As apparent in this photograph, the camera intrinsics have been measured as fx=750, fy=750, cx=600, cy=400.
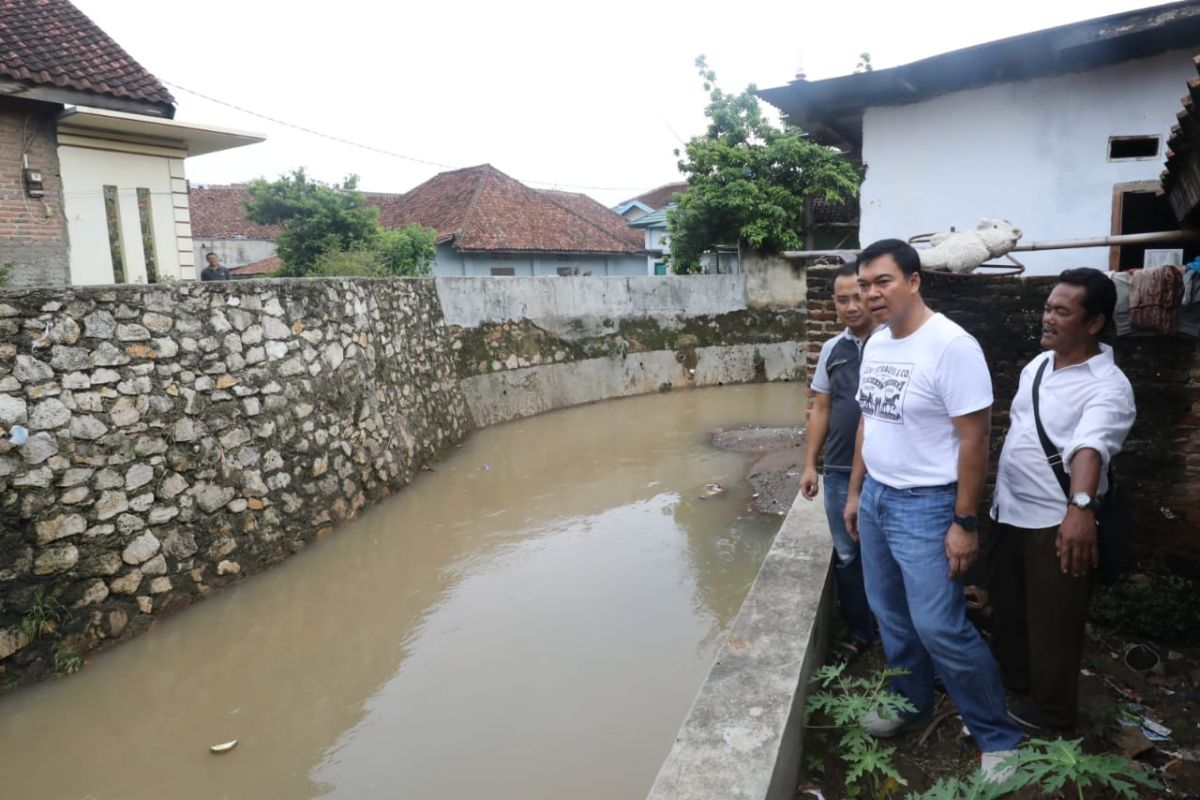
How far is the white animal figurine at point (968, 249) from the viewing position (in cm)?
383

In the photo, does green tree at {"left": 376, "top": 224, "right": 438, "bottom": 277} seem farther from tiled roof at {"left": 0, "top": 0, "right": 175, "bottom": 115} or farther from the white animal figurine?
the white animal figurine

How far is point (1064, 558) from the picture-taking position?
7.78 ft

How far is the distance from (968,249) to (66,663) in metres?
5.56

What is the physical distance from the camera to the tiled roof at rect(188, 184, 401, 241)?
975 inches

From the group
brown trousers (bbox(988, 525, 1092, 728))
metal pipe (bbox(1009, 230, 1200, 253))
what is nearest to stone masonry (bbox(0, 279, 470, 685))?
brown trousers (bbox(988, 525, 1092, 728))

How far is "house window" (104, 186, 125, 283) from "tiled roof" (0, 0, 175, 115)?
1366 mm

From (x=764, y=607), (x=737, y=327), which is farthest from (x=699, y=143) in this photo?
(x=764, y=607)

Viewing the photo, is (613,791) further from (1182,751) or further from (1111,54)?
(1111,54)

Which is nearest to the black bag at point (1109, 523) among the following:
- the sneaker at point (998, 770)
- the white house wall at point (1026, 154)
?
the sneaker at point (998, 770)

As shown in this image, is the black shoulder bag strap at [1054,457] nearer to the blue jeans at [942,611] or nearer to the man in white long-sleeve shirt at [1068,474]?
the man in white long-sleeve shirt at [1068,474]

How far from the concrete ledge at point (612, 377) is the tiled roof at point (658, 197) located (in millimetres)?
20587

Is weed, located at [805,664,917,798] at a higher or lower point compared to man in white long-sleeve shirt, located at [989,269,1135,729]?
lower

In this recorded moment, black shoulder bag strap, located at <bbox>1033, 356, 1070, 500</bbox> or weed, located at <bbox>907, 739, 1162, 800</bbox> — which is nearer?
weed, located at <bbox>907, 739, 1162, 800</bbox>

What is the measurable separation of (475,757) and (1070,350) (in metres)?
3.08
